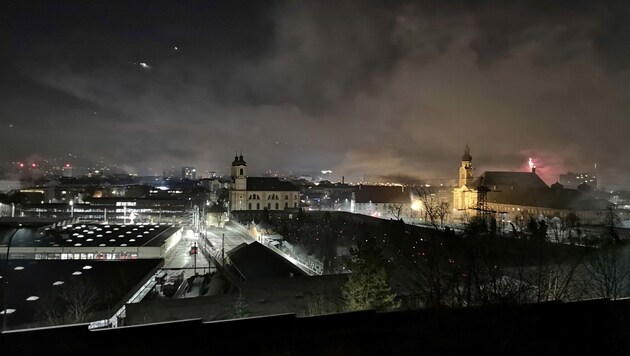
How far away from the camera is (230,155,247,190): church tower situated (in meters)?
44.1

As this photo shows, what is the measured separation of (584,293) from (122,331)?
32.0 feet

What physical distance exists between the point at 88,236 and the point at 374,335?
65.6 feet

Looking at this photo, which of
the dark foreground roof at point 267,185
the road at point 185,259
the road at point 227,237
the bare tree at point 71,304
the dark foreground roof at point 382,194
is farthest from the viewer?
the dark foreground roof at point 382,194

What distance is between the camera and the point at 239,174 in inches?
1747

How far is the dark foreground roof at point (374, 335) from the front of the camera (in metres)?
3.53

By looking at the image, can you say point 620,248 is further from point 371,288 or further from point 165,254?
point 165,254

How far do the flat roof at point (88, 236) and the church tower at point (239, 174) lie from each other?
20832 mm

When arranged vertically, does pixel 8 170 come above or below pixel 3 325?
above

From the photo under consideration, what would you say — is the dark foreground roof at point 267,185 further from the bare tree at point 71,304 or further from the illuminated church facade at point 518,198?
the bare tree at point 71,304

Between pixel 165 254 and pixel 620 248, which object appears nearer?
pixel 620 248

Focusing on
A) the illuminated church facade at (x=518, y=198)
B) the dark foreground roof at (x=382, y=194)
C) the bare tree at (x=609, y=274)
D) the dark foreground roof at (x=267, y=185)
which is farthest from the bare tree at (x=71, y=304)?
the dark foreground roof at (x=382, y=194)

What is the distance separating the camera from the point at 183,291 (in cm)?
1254

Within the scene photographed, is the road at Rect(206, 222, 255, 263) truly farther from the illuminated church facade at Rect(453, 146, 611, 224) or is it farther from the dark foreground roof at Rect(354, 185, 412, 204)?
the dark foreground roof at Rect(354, 185, 412, 204)

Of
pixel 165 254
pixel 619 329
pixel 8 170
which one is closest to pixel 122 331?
pixel 619 329
